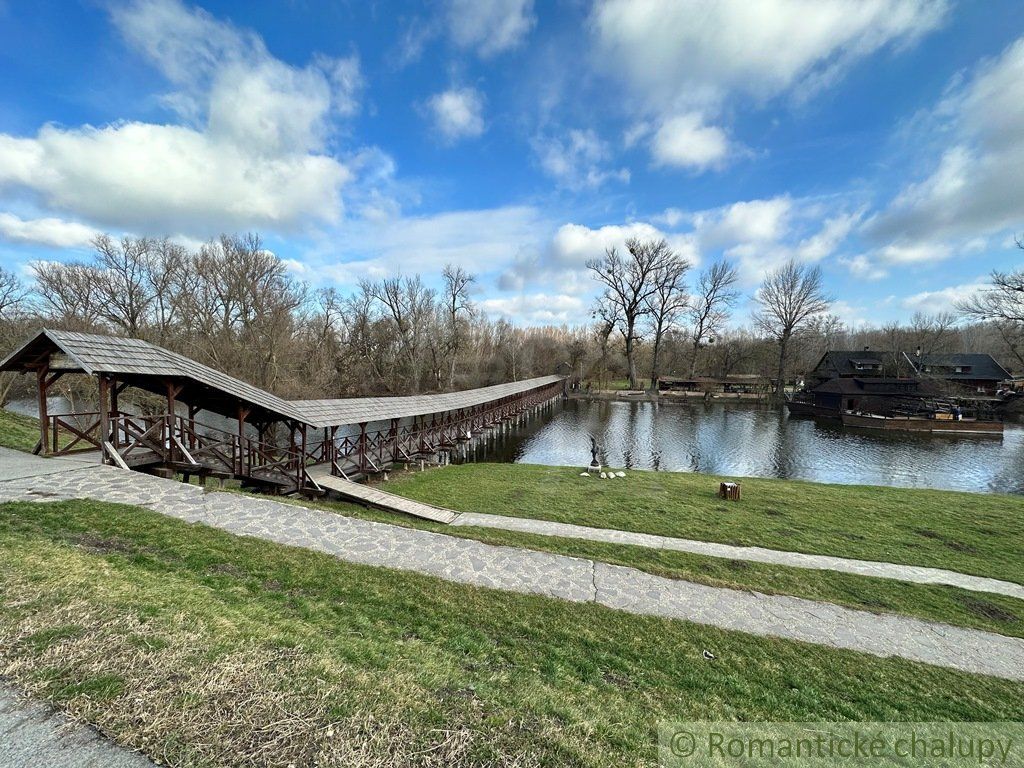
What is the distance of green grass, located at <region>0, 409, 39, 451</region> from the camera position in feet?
31.7

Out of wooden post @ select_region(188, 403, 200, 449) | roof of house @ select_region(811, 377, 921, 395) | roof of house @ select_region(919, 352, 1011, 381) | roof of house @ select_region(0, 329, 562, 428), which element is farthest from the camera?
roof of house @ select_region(919, 352, 1011, 381)

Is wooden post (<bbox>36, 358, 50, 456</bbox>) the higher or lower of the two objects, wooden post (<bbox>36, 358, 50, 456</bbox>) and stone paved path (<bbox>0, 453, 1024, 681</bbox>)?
the higher

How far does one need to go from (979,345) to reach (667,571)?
94754mm

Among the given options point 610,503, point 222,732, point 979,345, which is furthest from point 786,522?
point 979,345

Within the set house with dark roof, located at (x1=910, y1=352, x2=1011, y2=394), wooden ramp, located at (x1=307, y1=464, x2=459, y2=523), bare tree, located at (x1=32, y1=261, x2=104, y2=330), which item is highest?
bare tree, located at (x1=32, y1=261, x2=104, y2=330)

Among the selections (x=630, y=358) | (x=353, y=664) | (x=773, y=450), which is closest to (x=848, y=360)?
(x=630, y=358)

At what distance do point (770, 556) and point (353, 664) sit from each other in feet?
26.7

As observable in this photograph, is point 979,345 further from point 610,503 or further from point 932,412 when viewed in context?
point 610,503

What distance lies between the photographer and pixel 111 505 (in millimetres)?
6238

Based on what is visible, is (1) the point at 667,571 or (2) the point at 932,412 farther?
(2) the point at 932,412

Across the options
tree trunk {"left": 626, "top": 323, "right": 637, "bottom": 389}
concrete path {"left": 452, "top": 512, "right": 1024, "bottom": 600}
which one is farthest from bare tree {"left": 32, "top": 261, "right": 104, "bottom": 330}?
tree trunk {"left": 626, "top": 323, "right": 637, "bottom": 389}

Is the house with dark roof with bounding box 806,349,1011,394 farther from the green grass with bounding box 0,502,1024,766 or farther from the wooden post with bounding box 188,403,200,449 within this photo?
the wooden post with bounding box 188,403,200,449

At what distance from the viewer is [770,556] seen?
7.89 metres

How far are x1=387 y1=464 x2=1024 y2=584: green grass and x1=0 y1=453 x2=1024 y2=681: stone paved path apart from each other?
2.95 meters
